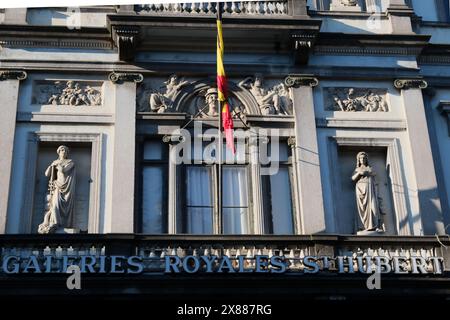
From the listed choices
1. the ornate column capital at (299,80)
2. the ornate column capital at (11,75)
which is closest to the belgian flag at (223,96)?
the ornate column capital at (299,80)

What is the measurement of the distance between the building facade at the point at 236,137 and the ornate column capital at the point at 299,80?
35 millimetres

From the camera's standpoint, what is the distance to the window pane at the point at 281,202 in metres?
16.6

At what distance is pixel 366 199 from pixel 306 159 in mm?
1500

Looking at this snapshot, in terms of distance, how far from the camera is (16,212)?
16.0m

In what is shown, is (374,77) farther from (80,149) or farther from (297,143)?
(80,149)

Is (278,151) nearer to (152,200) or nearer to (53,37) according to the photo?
(152,200)

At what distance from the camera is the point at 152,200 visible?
16.7 m

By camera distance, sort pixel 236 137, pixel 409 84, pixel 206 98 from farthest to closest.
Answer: pixel 409 84 < pixel 206 98 < pixel 236 137

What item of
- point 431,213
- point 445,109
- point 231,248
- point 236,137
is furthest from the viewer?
point 445,109

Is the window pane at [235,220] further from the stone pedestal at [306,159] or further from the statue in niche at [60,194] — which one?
the statue in niche at [60,194]

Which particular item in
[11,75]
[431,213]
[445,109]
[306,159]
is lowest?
[431,213]

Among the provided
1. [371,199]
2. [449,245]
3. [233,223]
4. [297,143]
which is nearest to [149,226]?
[233,223]

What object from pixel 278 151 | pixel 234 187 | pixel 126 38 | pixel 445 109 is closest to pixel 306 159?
pixel 278 151

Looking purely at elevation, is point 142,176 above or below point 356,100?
below
